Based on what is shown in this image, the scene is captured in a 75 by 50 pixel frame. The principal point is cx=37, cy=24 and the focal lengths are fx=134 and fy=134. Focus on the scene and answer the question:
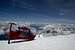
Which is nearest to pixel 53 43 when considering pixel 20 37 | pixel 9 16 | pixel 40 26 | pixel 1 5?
pixel 40 26

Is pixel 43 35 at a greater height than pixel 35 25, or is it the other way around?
pixel 35 25

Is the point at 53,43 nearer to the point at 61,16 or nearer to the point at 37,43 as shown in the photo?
the point at 37,43

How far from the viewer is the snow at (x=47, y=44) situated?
157 centimetres

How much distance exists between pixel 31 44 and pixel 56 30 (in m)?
0.38

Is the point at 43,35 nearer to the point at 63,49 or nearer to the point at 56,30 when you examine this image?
the point at 56,30

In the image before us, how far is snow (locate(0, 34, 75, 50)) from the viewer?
5.15ft

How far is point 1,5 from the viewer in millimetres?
1545

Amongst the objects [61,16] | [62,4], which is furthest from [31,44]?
[62,4]

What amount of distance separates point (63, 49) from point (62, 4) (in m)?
0.56

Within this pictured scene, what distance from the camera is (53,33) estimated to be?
1.73 meters

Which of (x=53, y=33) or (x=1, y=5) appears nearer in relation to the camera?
(x=1, y=5)

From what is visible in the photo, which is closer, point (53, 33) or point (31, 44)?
point (31, 44)

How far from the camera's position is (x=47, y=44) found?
1.64 metres

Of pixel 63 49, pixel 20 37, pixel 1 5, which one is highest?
pixel 1 5
